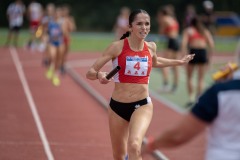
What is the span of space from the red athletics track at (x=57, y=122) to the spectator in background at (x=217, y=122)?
6892 mm

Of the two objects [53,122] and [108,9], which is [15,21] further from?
[53,122]

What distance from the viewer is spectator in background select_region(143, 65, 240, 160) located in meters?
4.76

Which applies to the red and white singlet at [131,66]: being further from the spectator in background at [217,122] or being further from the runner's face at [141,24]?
the spectator in background at [217,122]

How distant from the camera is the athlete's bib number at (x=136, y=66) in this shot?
8945 millimetres

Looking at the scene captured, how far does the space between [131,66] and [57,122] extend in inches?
270

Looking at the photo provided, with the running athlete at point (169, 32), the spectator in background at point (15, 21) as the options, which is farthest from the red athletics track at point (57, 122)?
the spectator in background at point (15, 21)

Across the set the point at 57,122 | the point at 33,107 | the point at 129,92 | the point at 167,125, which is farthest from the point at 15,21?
the point at 129,92

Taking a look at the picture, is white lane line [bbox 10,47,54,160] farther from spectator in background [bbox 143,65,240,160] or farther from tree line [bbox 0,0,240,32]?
tree line [bbox 0,0,240,32]

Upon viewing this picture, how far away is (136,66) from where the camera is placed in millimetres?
8953

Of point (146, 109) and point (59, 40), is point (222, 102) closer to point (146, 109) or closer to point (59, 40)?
point (146, 109)

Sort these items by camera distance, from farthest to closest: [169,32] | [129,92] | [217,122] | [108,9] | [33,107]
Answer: [108,9] < [169,32] < [33,107] < [129,92] < [217,122]

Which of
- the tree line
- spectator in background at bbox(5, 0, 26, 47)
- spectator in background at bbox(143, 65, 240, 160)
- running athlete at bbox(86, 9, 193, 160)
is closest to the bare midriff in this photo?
running athlete at bbox(86, 9, 193, 160)

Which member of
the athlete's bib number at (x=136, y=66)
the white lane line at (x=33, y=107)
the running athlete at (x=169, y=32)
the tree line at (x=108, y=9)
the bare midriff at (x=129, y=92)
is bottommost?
the tree line at (x=108, y=9)

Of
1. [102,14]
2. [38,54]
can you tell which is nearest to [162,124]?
[38,54]
